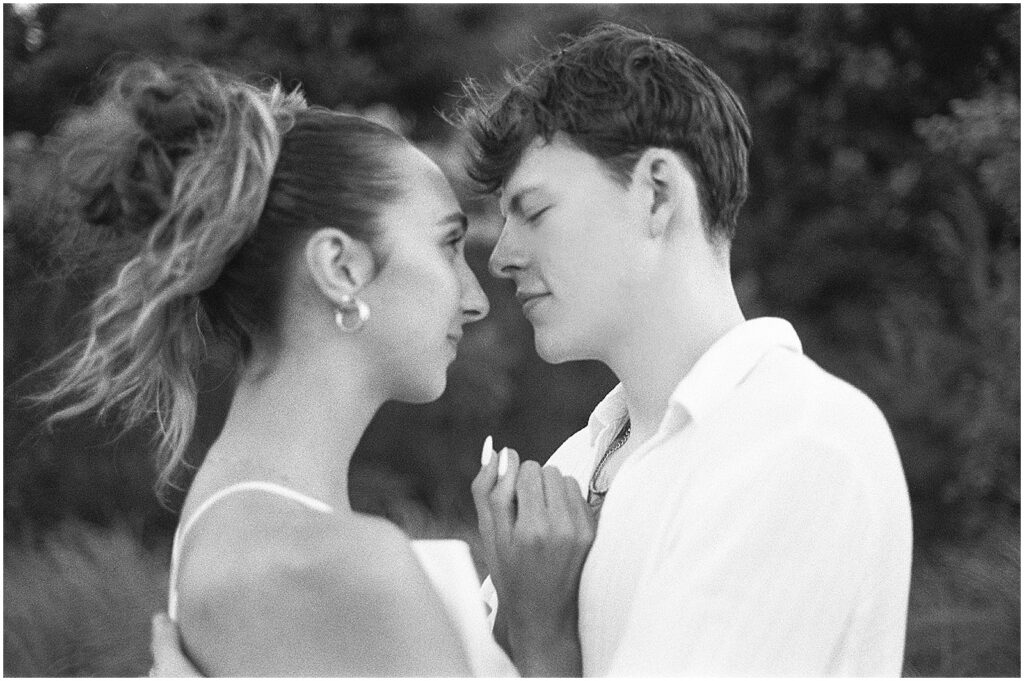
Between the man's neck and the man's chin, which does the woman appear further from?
the man's neck

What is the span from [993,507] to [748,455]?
6.30 metres

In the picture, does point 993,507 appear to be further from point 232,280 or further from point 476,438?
point 232,280

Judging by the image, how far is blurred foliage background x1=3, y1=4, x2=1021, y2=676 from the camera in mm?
8227

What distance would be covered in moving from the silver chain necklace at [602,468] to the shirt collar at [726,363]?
1.10ft

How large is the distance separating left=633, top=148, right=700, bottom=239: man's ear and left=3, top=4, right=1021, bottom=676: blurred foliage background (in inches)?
192

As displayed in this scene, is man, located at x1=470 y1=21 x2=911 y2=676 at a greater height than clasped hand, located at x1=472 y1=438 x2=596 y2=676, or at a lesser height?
greater

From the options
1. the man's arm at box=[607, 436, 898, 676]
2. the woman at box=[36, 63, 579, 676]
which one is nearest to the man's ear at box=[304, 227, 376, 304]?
the woman at box=[36, 63, 579, 676]

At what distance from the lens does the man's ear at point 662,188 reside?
262 cm

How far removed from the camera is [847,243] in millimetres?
9594

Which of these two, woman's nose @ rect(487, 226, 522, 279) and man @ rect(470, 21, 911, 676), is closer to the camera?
man @ rect(470, 21, 911, 676)

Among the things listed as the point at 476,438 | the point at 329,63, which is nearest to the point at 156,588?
the point at 476,438

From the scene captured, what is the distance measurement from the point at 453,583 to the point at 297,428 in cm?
38

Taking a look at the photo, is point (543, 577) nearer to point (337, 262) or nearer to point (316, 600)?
point (316, 600)

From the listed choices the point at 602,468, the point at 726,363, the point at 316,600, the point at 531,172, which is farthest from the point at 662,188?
the point at 316,600
